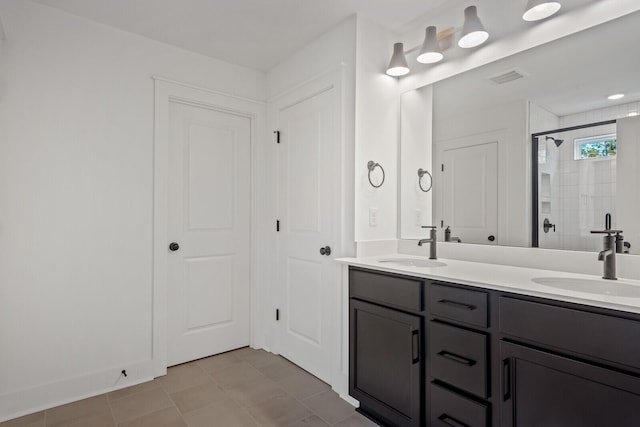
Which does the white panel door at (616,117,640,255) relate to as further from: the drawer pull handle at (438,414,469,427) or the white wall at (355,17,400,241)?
the white wall at (355,17,400,241)

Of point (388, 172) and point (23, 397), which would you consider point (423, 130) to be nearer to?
point (388, 172)

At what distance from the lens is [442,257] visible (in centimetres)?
221

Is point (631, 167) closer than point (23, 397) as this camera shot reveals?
Yes

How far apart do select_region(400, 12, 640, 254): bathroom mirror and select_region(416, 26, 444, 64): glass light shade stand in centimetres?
19

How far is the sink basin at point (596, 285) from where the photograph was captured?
53.6 inches

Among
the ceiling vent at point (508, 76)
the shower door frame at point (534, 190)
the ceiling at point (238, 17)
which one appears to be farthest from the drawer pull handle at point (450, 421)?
the ceiling at point (238, 17)

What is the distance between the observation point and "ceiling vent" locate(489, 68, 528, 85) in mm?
1896

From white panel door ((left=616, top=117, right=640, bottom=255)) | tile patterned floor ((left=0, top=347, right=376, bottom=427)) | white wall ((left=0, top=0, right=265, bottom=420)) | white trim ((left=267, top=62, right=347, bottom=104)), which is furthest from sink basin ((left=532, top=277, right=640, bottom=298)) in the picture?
white wall ((left=0, top=0, right=265, bottom=420))

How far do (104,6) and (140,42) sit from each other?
14.3 inches

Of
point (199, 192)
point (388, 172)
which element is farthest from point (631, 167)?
point (199, 192)

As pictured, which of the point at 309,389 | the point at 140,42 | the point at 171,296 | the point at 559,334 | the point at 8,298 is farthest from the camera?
the point at 171,296

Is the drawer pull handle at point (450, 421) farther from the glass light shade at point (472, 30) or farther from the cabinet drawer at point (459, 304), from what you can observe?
the glass light shade at point (472, 30)

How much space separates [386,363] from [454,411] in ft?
1.37

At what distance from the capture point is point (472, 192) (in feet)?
6.91
